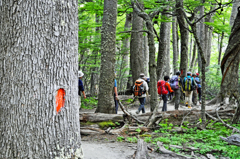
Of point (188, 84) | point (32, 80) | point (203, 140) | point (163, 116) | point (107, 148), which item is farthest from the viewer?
point (188, 84)

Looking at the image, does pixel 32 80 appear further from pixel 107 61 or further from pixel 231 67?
pixel 231 67

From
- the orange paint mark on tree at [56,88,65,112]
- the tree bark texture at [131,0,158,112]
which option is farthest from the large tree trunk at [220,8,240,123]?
the orange paint mark on tree at [56,88,65,112]

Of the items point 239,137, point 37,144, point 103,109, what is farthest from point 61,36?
point 103,109

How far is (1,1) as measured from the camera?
8.52 feet

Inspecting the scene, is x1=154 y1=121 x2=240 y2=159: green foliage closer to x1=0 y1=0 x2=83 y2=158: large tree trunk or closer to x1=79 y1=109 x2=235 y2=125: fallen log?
x1=79 y1=109 x2=235 y2=125: fallen log

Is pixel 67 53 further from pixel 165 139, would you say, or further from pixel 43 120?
pixel 165 139

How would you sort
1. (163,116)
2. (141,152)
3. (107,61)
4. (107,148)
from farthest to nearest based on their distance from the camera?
(107,61), (163,116), (107,148), (141,152)

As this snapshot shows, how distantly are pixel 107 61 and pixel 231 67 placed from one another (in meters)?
5.27

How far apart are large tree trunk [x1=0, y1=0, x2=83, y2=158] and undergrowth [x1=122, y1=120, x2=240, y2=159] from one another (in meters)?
3.09

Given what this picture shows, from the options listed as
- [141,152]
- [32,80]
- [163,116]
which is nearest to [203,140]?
[163,116]

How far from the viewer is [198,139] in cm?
545

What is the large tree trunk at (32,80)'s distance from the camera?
97.0 inches

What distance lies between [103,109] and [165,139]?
2976 millimetres

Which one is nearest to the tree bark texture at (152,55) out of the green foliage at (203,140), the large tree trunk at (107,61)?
the large tree trunk at (107,61)
